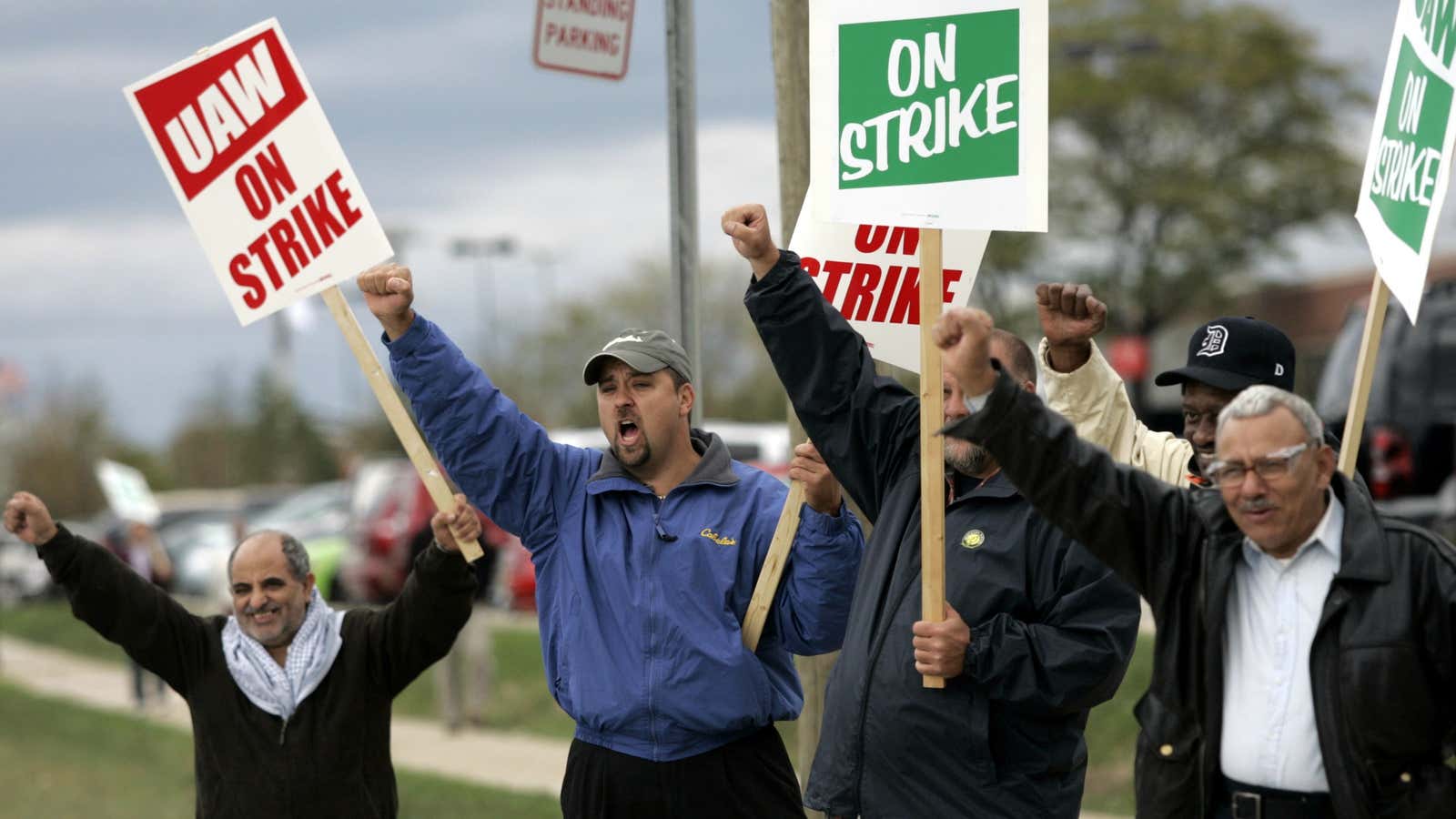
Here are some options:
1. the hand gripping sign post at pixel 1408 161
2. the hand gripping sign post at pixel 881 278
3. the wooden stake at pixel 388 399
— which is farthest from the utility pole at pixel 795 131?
the hand gripping sign post at pixel 1408 161

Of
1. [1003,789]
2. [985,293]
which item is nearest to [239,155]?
[1003,789]

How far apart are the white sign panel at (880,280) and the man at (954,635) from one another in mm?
552

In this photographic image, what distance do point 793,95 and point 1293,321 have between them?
3580 centimetres

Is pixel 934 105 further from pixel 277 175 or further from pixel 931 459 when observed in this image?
pixel 277 175

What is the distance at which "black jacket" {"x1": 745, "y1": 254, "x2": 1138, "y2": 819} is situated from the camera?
13.9 ft

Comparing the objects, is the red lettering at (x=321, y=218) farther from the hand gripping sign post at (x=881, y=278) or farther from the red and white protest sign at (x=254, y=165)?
the hand gripping sign post at (x=881, y=278)

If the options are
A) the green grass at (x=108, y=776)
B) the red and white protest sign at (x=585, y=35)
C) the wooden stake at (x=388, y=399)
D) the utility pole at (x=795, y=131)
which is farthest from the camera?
the green grass at (x=108, y=776)

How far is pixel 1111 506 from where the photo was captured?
3.63 m

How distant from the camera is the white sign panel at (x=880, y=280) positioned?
5.12 metres

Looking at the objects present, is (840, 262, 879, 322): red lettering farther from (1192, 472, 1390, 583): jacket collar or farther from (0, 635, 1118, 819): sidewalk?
(0, 635, 1118, 819): sidewalk

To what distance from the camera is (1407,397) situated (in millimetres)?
14781

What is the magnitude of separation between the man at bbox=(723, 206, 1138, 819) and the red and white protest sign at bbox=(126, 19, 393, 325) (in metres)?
1.42

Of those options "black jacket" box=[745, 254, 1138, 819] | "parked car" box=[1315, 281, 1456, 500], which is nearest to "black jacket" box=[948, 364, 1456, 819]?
"black jacket" box=[745, 254, 1138, 819]

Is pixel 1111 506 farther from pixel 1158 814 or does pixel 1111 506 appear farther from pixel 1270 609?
pixel 1158 814
